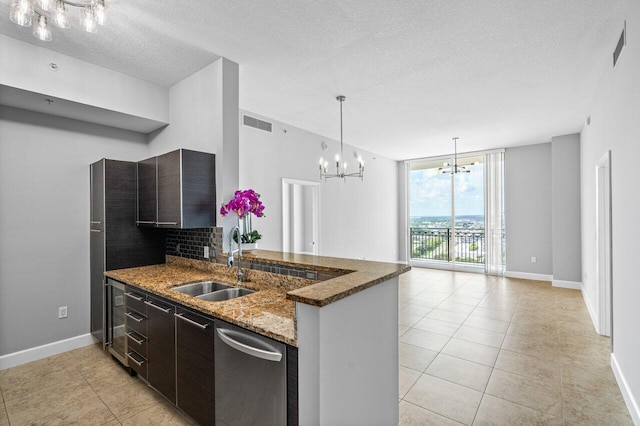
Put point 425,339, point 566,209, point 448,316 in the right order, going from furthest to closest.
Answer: point 566,209, point 448,316, point 425,339

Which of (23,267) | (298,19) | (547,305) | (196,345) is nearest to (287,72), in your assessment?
(298,19)

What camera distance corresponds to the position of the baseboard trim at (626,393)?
2.17m

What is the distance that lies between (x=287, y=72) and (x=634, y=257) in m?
3.41

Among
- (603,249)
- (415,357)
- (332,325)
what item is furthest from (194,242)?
(603,249)

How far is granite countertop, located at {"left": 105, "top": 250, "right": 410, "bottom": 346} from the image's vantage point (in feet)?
5.25

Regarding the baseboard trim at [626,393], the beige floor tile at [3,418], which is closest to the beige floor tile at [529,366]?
the baseboard trim at [626,393]

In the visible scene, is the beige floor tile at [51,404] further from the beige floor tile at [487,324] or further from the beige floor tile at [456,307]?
the beige floor tile at [456,307]

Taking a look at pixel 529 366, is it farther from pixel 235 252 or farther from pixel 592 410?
pixel 235 252

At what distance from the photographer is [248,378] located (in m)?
1.69

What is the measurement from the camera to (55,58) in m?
2.88

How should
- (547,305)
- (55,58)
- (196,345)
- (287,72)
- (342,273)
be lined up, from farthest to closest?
(547,305) < (287,72) < (55,58) < (342,273) < (196,345)

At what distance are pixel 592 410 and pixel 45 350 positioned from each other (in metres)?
4.97

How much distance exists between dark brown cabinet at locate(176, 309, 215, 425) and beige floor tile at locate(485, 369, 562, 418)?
88.6 inches

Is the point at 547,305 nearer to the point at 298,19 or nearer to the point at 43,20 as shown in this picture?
the point at 298,19
